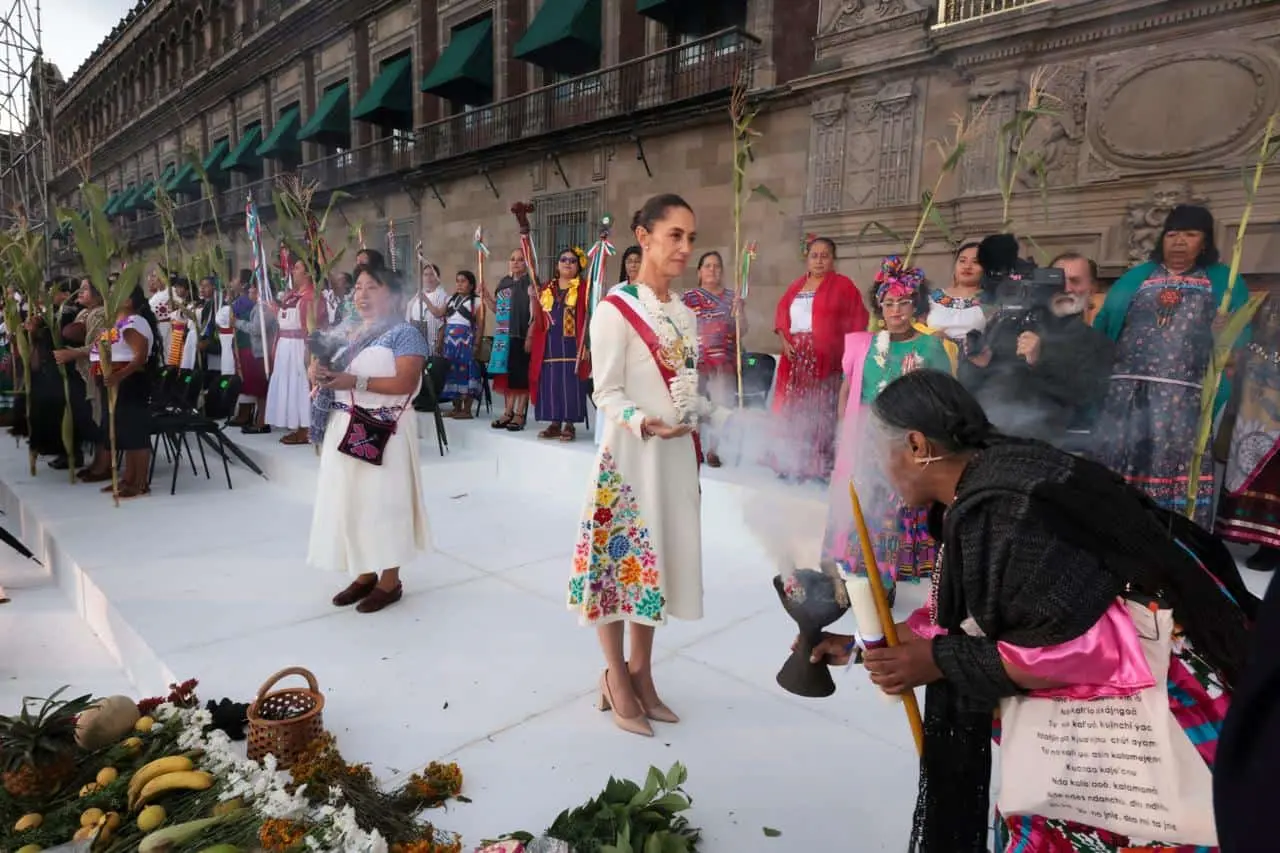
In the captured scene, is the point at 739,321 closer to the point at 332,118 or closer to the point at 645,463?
the point at 645,463

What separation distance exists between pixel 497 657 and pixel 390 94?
15029 mm

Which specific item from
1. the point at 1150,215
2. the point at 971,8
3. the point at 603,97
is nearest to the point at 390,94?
the point at 603,97

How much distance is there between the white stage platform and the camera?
7.13 feet

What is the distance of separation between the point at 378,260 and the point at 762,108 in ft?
23.5

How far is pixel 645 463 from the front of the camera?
7.78 feet

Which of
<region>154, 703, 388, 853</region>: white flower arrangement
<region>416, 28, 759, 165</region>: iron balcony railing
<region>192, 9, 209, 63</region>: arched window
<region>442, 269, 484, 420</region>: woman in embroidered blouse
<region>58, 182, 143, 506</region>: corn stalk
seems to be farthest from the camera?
<region>192, 9, 209, 63</region>: arched window

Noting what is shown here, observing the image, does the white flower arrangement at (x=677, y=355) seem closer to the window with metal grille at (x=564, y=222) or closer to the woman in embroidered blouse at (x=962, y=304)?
the woman in embroidered blouse at (x=962, y=304)

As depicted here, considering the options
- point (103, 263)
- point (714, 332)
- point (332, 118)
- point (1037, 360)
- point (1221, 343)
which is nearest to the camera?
point (1221, 343)

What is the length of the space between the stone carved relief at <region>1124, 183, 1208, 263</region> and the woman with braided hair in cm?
625

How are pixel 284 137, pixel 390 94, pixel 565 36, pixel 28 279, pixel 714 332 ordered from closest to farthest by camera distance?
pixel 714 332
pixel 28 279
pixel 565 36
pixel 390 94
pixel 284 137

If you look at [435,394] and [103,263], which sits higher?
[103,263]

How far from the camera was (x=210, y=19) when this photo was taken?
22750 mm

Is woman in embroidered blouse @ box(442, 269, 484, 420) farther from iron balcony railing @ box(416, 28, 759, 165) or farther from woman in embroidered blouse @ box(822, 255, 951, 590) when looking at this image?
woman in embroidered blouse @ box(822, 255, 951, 590)

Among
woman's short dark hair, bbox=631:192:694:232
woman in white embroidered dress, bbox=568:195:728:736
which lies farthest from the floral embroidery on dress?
woman's short dark hair, bbox=631:192:694:232
